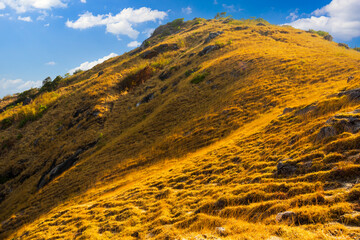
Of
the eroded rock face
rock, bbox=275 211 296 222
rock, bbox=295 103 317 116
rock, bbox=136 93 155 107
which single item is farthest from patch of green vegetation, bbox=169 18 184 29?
rock, bbox=275 211 296 222

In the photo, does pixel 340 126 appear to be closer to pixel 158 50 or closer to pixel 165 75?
pixel 165 75

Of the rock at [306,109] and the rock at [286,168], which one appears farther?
the rock at [306,109]

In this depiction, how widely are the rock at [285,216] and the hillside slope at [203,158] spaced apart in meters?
0.04

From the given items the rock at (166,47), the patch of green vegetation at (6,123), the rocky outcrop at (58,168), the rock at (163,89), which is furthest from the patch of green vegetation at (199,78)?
the patch of green vegetation at (6,123)

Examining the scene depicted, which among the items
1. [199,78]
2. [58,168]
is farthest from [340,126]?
[58,168]

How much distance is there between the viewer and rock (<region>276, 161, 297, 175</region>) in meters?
5.79

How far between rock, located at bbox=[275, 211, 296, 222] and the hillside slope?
4cm

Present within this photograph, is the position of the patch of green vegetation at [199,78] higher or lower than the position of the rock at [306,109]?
higher

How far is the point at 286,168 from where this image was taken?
5.96 meters

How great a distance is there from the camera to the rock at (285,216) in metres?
4.01

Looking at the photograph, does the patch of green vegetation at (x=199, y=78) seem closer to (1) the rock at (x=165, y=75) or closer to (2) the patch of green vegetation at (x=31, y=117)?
(1) the rock at (x=165, y=75)

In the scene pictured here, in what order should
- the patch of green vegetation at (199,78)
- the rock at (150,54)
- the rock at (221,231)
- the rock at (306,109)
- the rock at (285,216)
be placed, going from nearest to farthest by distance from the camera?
the rock at (285,216) → the rock at (221,231) → the rock at (306,109) → the patch of green vegetation at (199,78) → the rock at (150,54)

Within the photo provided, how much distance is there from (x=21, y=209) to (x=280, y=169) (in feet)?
63.8

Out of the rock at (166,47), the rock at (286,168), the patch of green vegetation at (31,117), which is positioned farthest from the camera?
the rock at (166,47)
